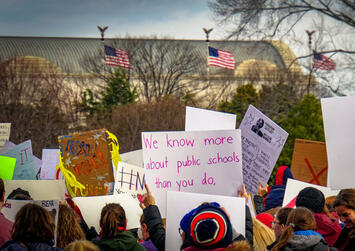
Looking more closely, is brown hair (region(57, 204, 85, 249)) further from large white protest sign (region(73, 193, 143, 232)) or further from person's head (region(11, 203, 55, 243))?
person's head (region(11, 203, 55, 243))

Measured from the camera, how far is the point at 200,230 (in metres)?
2.95

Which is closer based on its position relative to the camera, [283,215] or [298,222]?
[298,222]

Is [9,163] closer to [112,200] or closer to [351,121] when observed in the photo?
[112,200]

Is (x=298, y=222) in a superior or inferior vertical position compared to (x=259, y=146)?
inferior

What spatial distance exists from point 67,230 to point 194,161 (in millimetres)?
1169

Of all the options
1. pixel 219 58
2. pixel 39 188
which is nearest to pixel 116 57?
pixel 219 58

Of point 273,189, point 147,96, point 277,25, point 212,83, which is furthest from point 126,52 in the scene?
point 273,189

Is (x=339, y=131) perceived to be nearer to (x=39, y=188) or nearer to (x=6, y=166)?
(x=39, y=188)

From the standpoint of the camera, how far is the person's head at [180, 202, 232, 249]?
9.68 feet

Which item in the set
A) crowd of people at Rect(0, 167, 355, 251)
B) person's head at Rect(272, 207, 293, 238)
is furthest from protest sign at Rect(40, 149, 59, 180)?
person's head at Rect(272, 207, 293, 238)

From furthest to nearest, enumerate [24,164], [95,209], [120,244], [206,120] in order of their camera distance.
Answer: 1. [24,164]
2. [206,120]
3. [95,209]
4. [120,244]

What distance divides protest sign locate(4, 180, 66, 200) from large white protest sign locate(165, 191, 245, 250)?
184 centimetres

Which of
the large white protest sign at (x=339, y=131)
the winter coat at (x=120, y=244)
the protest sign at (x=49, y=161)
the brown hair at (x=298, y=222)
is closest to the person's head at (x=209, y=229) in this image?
the brown hair at (x=298, y=222)

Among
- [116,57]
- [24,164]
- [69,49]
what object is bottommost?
[24,164]
